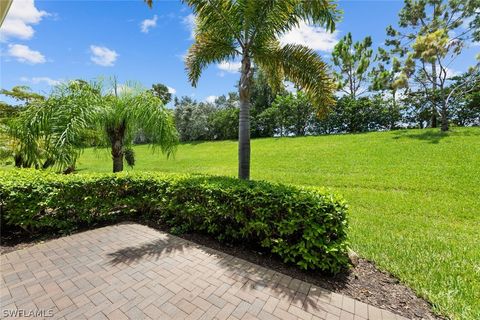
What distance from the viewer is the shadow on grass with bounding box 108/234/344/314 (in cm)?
275

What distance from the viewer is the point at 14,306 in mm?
2562

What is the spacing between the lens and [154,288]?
112 inches

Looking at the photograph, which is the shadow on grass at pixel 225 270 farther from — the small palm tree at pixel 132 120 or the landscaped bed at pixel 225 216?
the small palm tree at pixel 132 120

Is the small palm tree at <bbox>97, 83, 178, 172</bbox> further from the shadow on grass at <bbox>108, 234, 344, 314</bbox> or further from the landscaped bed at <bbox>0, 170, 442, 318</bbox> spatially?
the shadow on grass at <bbox>108, 234, 344, 314</bbox>

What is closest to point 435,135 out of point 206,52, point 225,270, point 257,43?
point 257,43

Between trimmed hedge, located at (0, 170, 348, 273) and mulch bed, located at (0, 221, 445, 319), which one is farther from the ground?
trimmed hedge, located at (0, 170, 348, 273)

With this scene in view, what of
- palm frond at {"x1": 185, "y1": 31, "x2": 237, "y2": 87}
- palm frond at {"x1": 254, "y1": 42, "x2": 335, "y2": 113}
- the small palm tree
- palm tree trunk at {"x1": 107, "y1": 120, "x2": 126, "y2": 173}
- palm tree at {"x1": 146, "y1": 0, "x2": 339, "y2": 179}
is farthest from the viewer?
palm tree trunk at {"x1": 107, "y1": 120, "x2": 126, "y2": 173}

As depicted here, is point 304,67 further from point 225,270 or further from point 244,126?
point 225,270

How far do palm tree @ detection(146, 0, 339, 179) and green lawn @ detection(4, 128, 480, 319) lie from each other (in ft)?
10.1

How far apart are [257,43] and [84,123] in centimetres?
466

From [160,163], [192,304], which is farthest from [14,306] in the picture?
[160,163]

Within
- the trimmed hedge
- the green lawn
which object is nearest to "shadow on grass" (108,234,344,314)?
the trimmed hedge

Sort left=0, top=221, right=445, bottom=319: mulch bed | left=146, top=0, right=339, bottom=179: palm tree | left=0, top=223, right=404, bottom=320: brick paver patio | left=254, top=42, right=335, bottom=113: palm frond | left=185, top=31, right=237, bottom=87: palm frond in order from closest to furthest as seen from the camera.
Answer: left=0, top=223, right=404, bottom=320: brick paver patio, left=0, top=221, right=445, bottom=319: mulch bed, left=146, top=0, right=339, bottom=179: palm tree, left=254, top=42, right=335, bottom=113: palm frond, left=185, top=31, right=237, bottom=87: palm frond

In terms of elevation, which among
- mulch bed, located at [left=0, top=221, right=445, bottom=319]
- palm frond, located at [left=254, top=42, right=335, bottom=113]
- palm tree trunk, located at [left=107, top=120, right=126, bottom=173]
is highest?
palm frond, located at [left=254, top=42, right=335, bottom=113]
